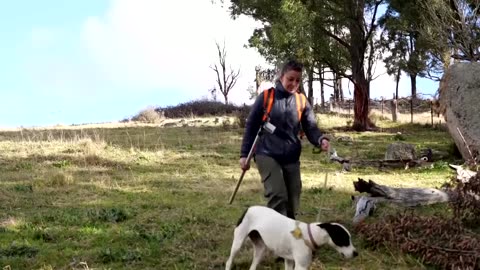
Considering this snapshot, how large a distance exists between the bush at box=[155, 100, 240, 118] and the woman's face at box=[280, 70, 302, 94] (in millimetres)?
26336

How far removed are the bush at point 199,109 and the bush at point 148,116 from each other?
8.35ft

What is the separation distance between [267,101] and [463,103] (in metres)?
8.17

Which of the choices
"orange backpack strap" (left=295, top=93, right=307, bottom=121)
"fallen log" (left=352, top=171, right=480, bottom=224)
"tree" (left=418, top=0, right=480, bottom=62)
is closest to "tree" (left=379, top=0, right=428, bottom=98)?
"tree" (left=418, top=0, right=480, bottom=62)

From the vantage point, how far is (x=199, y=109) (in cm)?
3341

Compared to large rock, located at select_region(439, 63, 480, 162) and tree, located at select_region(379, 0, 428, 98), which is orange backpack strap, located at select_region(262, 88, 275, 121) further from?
tree, located at select_region(379, 0, 428, 98)

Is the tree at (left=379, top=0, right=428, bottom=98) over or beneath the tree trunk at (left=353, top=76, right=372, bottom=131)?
over

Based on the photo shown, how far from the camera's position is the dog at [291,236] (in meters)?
4.17

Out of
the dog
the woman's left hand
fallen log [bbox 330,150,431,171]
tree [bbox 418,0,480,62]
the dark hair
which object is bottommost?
fallen log [bbox 330,150,431,171]

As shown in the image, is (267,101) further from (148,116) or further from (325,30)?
(148,116)

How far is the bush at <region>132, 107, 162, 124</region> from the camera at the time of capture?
2789 centimetres

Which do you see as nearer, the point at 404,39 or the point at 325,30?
the point at 325,30

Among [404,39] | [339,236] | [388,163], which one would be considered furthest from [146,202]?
[404,39]

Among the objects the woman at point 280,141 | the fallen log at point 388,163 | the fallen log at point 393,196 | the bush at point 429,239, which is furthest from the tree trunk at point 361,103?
the woman at point 280,141

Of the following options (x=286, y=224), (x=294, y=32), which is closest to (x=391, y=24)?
(x=294, y=32)
